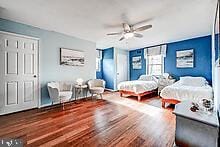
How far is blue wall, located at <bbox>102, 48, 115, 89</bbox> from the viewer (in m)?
7.30

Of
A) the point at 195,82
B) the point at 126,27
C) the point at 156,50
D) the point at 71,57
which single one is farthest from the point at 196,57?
the point at 71,57

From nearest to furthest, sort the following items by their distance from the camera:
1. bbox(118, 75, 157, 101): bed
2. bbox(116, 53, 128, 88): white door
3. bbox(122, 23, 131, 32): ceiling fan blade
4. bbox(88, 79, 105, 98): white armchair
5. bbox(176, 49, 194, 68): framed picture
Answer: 1. bbox(122, 23, 131, 32): ceiling fan blade
2. bbox(88, 79, 105, 98): white armchair
3. bbox(118, 75, 157, 101): bed
4. bbox(176, 49, 194, 68): framed picture
5. bbox(116, 53, 128, 88): white door

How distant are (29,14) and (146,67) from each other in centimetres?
574

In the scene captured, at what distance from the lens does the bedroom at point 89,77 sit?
2.12 m

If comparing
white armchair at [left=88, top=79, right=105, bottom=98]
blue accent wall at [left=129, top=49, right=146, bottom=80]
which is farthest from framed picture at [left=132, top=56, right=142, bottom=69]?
white armchair at [left=88, top=79, right=105, bottom=98]

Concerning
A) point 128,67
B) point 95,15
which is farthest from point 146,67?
point 95,15

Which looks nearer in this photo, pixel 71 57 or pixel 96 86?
pixel 71 57

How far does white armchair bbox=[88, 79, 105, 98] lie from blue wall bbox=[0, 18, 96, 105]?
1.62ft

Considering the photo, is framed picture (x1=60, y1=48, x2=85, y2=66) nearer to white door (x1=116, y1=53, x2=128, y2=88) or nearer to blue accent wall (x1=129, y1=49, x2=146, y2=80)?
white door (x1=116, y1=53, x2=128, y2=88)

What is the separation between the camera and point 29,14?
3.08m

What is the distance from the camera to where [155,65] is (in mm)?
6848

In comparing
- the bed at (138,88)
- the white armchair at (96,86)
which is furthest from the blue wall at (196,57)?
the white armchair at (96,86)

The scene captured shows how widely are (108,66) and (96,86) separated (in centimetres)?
249

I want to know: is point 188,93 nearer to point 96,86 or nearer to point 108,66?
point 96,86
